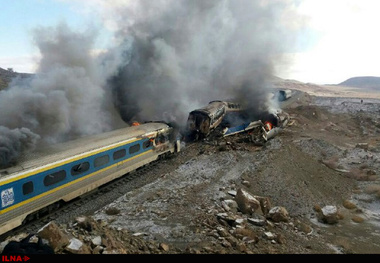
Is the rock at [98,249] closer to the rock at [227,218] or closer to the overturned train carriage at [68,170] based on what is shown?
the overturned train carriage at [68,170]

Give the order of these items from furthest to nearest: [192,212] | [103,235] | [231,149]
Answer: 1. [231,149]
2. [192,212]
3. [103,235]

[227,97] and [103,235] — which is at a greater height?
[227,97]

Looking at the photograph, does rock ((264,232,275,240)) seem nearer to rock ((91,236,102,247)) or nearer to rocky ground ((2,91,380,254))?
rocky ground ((2,91,380,254))

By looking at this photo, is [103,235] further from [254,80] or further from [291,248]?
[254,80]

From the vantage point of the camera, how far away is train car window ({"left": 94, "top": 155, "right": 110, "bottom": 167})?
14837mm

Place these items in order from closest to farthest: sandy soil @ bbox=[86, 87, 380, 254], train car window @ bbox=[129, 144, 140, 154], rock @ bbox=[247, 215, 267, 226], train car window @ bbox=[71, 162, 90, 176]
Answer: sandy soil @ bbox=[86, 87, 380, 254], rock @ bbox=[247, 215, 267, 226], train car window @ bbox=[71, 162, 90, 176], train car window @ bbox=[129, 144, 140, 154]

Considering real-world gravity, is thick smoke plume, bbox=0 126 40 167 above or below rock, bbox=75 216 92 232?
above

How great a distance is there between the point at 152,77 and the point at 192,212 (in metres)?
27.1

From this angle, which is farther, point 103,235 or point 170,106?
point 170,106

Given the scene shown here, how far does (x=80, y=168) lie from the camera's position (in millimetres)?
13891

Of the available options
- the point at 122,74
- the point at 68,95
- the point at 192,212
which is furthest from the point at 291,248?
the point at 122,74

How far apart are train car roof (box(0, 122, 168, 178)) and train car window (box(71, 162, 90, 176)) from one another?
1.97 feet

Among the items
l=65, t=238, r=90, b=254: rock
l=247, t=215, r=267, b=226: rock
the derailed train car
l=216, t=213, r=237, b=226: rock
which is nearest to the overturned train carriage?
l=65, t=238, r=90, b=254: rock

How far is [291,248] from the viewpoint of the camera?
428 inches
